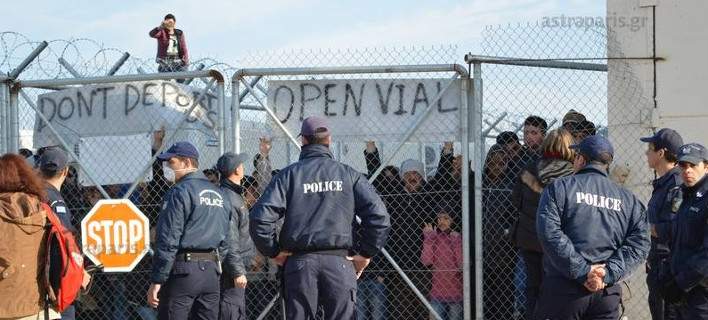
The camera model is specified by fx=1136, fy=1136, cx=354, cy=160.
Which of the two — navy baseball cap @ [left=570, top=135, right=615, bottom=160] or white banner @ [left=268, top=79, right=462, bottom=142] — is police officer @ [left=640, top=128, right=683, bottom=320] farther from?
white banner @ [left=268, top=79, right=462, bottom=142]

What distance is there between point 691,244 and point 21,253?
13.8 ft

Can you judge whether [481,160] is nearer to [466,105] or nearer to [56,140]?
[466,105]

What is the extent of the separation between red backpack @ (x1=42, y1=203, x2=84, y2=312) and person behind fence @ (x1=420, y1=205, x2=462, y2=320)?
370 cm

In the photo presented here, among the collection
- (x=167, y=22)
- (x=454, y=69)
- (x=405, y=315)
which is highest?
(x=167, y=22)

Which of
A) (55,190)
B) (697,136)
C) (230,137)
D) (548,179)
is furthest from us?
(230,137)

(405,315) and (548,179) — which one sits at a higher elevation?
(548,179)

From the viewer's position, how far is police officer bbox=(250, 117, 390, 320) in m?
7.20

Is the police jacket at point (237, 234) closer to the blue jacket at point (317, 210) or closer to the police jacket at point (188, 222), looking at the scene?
the police jacket at point (188, 222)

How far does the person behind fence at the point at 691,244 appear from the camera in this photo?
23.9ft

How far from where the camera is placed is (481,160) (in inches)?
370

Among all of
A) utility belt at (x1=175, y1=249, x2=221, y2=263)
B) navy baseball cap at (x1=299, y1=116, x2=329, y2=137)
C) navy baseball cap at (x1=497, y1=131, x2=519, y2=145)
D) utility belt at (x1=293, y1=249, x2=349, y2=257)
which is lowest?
utility belt at (x1=175, y1=249, x2=221, y2=263)

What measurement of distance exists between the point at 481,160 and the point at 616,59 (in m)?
1.40

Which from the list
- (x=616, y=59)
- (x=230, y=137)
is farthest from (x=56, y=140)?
(x=616, y=59)

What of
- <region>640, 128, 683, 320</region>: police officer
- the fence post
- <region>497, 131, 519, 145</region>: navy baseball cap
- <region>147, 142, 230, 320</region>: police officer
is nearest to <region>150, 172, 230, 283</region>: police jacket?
<region>147, 142, 230, 320</region>: police officer
